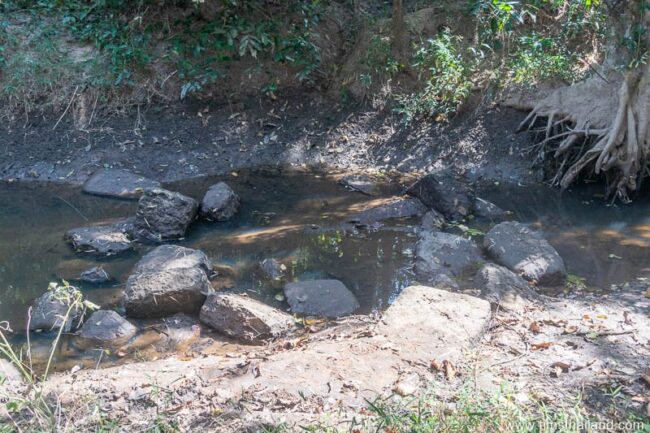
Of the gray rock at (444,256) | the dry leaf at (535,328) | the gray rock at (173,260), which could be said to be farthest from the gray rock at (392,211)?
the dry leaf at (535,328)

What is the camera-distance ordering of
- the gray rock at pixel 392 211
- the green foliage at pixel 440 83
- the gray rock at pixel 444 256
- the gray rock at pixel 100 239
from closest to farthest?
the gray rock at pixel 444 256 → the gray rock at pixel 100 239 → the gray rock at pixel 392 211 → the green foliage at pixel 440 83

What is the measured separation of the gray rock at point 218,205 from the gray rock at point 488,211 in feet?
8.27

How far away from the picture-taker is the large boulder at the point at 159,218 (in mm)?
6426

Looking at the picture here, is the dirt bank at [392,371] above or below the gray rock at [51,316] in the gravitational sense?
above

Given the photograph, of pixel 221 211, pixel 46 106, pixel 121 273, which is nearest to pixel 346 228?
pixel 221 211

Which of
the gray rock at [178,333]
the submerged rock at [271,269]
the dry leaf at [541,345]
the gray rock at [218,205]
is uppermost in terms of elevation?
the dry leaf at [541,345]

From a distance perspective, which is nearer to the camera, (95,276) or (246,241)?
(95,276)

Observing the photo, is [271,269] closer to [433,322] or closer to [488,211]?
[433,322]

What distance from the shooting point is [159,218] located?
6.42 metres

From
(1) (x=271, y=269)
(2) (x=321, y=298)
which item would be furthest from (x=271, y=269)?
(2) (x=321, y=298)

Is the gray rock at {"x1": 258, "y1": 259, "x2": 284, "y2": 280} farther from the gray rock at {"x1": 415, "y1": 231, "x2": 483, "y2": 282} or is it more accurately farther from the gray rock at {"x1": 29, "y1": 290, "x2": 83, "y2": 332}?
the gray rock at {"x1": 29, "y1": 290, "x2": 83, "y2": 332}

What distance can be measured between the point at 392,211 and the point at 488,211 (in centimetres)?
98

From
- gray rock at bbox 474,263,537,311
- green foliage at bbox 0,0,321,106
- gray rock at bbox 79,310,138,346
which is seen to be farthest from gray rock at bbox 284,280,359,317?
green foliage at bbox 0,0,321,106

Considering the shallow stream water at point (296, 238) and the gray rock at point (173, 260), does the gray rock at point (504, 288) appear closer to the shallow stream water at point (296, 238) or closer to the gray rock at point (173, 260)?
the shallow stream water at point (296, 238)
